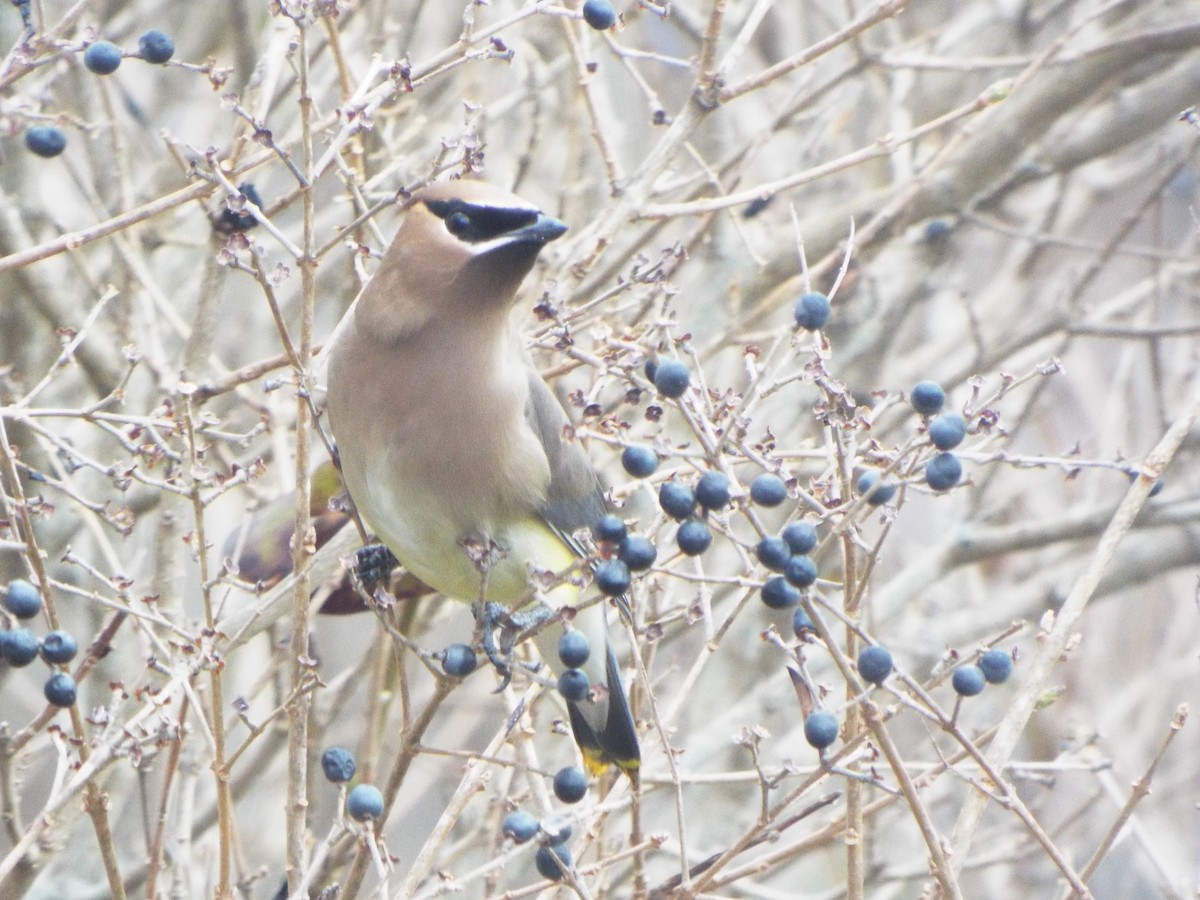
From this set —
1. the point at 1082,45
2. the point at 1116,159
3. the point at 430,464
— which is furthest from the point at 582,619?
the point at 1116,159

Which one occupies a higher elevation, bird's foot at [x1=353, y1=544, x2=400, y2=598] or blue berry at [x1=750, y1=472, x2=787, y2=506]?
bird's foot at [x1=353, y1=544, x2=400, y2=598]

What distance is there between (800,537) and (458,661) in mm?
600

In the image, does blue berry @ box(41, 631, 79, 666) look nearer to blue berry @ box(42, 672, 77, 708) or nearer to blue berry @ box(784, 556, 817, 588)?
blue berry @ box(42, 672, 77, 708)

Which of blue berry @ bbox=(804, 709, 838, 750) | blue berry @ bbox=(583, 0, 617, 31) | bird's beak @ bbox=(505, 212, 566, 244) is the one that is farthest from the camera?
blue berry @ bbox=(583, 0, 617, 31)

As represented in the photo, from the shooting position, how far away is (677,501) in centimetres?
203

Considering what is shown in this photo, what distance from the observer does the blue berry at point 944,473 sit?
2092 millimetres

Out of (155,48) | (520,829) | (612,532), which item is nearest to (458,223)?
(155,48)

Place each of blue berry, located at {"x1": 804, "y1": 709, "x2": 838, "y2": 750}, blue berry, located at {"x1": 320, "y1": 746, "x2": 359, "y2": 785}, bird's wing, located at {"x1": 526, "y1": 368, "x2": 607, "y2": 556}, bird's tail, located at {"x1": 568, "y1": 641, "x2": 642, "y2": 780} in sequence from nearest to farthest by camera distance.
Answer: blue berry, located at {"x1": 804, "y1": 709, "x2": 838, "y2": 750} < blue berry, located at {"x1": 320, "y1": 746, "x2": 359, "y2": 785} < bird's tail, located at {"x1": 568, "y1": 641, "x2": 642, "y2": 780} < bird's wing, located at {"x1": 526, "y1": 368, "x2": 607, "y2": 556}

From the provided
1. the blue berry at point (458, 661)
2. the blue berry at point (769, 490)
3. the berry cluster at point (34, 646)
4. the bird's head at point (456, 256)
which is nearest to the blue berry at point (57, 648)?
the berry cluster at point (34, 646)

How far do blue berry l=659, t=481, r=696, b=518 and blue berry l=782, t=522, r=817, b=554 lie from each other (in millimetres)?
123

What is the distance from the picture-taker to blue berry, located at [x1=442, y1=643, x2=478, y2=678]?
7.73 feet

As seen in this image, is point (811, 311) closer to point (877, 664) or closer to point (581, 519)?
point (877, 664)

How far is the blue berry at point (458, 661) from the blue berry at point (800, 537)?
56 cm

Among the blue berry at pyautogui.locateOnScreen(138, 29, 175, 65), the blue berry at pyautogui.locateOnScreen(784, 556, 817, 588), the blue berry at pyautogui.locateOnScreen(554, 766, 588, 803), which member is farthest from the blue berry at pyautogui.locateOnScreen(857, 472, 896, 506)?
the blue berry at pyautogui.locateOnScreen(138, 29, 175, 65)
